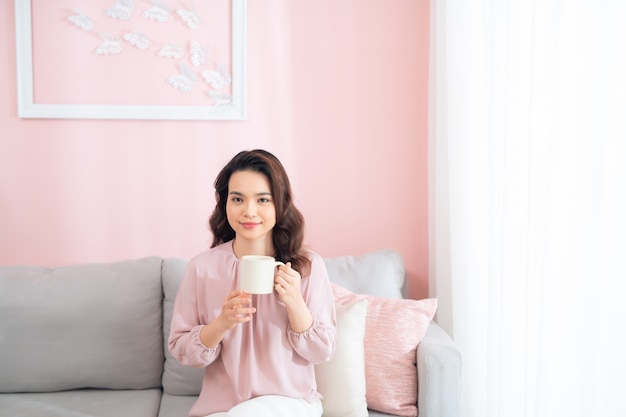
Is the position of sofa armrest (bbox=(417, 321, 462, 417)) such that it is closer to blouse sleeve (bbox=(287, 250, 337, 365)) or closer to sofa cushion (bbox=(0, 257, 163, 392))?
blouse sleeve (bbox=(287, 250, 337, 365))

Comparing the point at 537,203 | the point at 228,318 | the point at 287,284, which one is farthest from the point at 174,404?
the point at 537,203

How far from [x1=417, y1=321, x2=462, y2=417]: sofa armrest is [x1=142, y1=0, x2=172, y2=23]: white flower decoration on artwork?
1.62 meters

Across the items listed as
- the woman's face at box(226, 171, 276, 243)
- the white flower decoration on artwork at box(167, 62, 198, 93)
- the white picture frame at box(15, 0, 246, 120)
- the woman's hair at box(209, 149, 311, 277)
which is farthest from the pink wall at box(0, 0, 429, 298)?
Answer: the woman's face at box(226, 171, 276, 243)

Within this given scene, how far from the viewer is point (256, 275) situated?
1.31 m

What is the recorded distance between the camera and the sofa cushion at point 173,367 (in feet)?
6.46

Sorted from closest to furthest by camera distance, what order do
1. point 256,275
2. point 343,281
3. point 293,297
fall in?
point 256,275 → point 293,297 → point 343,281

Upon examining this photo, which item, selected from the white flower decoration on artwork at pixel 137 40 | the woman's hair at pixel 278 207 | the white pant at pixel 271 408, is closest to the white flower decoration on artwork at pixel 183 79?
the white flower decoration on artwork at pixel 137 40

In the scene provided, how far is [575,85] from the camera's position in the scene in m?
1.23

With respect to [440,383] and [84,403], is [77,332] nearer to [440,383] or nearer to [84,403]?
[84,403]

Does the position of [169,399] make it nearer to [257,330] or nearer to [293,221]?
[257,330]

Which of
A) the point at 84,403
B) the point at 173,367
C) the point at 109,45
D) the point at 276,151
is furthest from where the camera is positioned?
the point at 276,151

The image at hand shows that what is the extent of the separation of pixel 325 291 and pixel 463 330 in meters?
0.61

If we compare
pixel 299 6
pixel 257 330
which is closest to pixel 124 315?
pixel 257 330

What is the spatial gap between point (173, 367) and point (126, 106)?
104 cm
